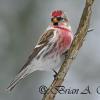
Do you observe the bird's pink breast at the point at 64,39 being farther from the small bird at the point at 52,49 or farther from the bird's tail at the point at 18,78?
the bird's tail at the point at 18,78

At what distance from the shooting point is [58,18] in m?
1.80

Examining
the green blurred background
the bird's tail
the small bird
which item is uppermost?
the green blurred background

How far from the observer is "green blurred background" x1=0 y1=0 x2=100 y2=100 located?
3754mm

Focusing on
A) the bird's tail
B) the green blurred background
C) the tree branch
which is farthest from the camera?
the green blurred background

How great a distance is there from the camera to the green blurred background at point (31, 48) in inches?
148

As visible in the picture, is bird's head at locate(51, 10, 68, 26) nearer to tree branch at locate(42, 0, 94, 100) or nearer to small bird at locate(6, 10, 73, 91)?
small bird at locate(6, 10, 73, 91)

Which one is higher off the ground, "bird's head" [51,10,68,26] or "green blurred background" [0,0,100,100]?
"green blurred background" [0,0,100,100]

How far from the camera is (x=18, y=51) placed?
159 inches

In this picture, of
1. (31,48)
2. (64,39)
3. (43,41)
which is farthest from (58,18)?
(31,48)

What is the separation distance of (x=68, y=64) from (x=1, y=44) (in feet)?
10.9

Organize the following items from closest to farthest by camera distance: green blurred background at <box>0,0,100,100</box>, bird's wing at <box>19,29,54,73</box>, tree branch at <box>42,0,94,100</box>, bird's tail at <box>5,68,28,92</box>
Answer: tree branch at <box>42,0,94,100</box> < bird's tail at <box>5,68,28,92</box> < bird's wing at <box>19,29,54,73</box> < green blurred background at <box>0,0,100,100</box>

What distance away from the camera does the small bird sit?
176cm

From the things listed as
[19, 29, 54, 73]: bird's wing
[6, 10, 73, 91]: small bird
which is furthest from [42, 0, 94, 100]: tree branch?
[19, 29, 54, 73]: bird's wing

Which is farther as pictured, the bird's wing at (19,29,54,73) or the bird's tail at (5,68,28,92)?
the bird's wing at (19,29,54,73)
